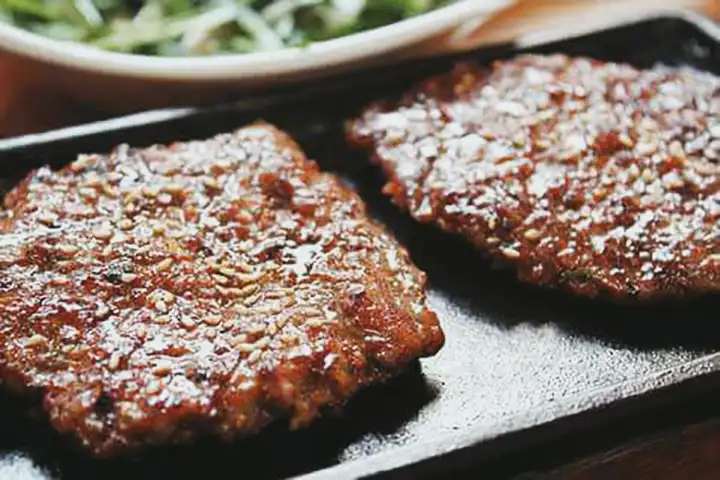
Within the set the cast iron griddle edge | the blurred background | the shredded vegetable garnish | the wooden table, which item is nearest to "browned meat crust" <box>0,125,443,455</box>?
the cast iron griddle edge

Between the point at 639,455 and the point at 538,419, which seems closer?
the point at 538,419

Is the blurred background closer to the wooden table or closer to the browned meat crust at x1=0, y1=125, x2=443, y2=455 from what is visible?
the browned meat crust at x1=0, y1=125, x2=443, y2=455

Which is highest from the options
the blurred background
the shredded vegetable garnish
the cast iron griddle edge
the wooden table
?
the shredded vegetable garnish

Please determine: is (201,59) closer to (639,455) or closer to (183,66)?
(183,66)

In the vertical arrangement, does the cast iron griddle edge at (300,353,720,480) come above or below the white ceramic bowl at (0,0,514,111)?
below

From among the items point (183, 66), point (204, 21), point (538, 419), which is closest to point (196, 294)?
point (538, 419)

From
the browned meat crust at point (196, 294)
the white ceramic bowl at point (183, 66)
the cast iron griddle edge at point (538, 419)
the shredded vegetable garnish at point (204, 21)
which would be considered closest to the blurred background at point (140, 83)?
the white ceramic bowl at point (183, 66)

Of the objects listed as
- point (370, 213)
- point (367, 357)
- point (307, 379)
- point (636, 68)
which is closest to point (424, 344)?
point (367, 357)
